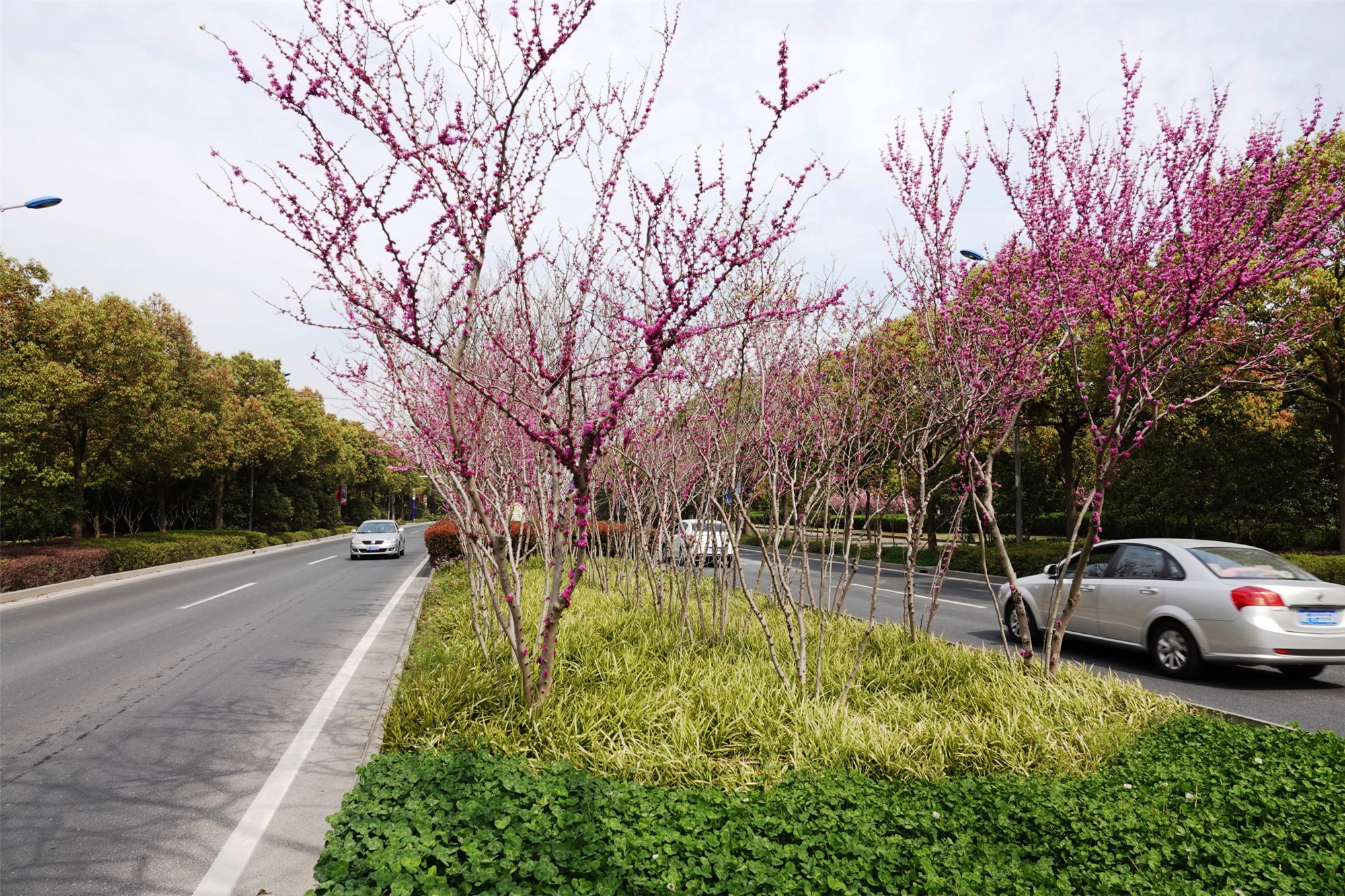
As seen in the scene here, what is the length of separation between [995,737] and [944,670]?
1.68m

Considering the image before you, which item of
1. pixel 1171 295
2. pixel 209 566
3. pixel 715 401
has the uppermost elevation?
pixel 1171 295

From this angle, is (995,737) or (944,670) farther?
(944,670)

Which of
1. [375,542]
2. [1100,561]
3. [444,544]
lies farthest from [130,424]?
[1100,561]

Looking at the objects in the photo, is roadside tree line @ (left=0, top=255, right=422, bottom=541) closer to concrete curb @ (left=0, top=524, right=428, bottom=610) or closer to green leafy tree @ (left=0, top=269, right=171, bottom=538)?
green leafy tree @ (left=0, top=269, right=171, bottom=538)

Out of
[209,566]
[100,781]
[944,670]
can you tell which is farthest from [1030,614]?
[209,566]

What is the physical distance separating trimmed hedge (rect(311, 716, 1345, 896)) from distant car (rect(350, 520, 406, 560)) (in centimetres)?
1960

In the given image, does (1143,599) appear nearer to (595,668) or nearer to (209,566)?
(595,668)

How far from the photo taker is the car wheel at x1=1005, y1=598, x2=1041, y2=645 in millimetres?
9188

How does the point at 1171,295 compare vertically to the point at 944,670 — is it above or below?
above

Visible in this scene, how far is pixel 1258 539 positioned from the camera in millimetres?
22125

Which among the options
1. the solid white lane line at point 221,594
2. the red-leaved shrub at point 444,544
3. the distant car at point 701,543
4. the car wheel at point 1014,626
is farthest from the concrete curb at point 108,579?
the car wheel at point 1014,626

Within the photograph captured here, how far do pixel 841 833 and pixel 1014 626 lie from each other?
299 inches

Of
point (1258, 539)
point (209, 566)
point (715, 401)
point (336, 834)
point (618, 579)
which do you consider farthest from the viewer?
point (1258, 539)

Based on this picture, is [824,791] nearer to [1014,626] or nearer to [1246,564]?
[1246,564]
